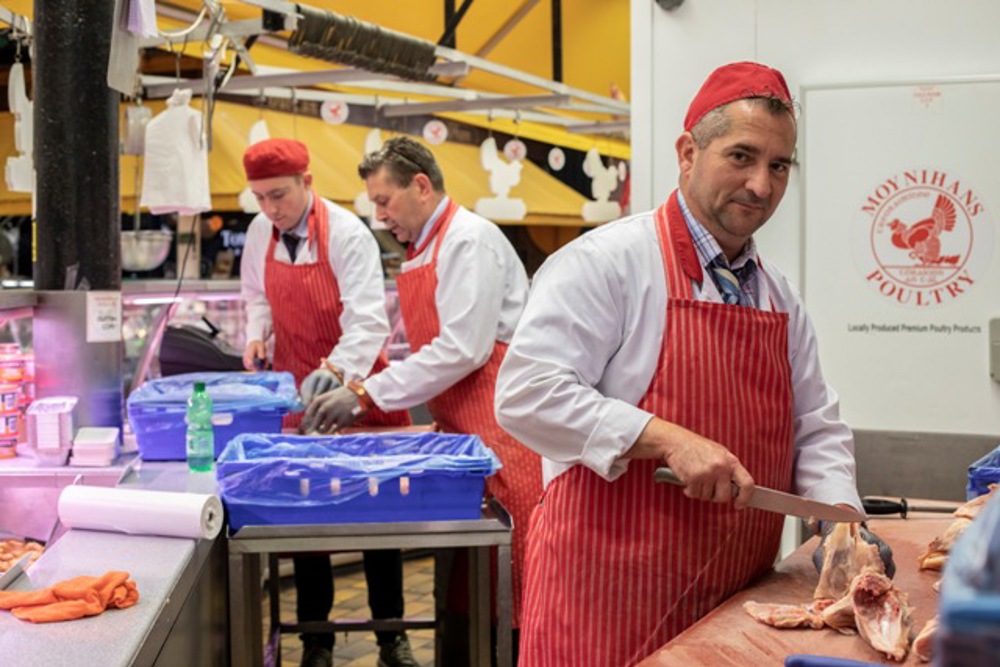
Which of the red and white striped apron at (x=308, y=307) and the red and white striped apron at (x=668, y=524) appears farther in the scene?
the red and white striped apron at (x=308, y=307)

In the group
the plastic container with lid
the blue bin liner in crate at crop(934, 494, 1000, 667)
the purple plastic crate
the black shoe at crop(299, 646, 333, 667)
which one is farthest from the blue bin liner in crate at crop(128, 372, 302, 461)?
the blue bin liner in crate at crop(934, 494, 1000, 667)

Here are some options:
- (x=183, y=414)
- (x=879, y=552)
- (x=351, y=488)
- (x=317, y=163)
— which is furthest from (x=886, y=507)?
(x=317, y=163)

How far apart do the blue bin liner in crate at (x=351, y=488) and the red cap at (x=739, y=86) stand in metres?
1.31

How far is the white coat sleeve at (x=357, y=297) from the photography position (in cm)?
490

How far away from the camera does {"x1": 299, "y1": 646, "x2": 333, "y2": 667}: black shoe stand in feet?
15.2

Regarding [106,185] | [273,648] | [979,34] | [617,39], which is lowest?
[273,648]

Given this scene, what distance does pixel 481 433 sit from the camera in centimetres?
432

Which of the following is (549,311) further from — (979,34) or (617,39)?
(617,39)

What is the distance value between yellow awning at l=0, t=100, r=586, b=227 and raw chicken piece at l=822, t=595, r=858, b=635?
520 centimetres

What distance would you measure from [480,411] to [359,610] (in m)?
2.18

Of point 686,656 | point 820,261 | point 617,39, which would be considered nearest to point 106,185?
point 820,261

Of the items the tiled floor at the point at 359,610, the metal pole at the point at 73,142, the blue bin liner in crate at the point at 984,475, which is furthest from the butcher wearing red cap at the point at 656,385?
the tiled floor at the point at 359,610

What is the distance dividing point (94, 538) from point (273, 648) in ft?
5.20

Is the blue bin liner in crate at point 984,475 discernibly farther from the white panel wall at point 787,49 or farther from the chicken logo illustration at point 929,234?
the white panel wall at point 787,49
